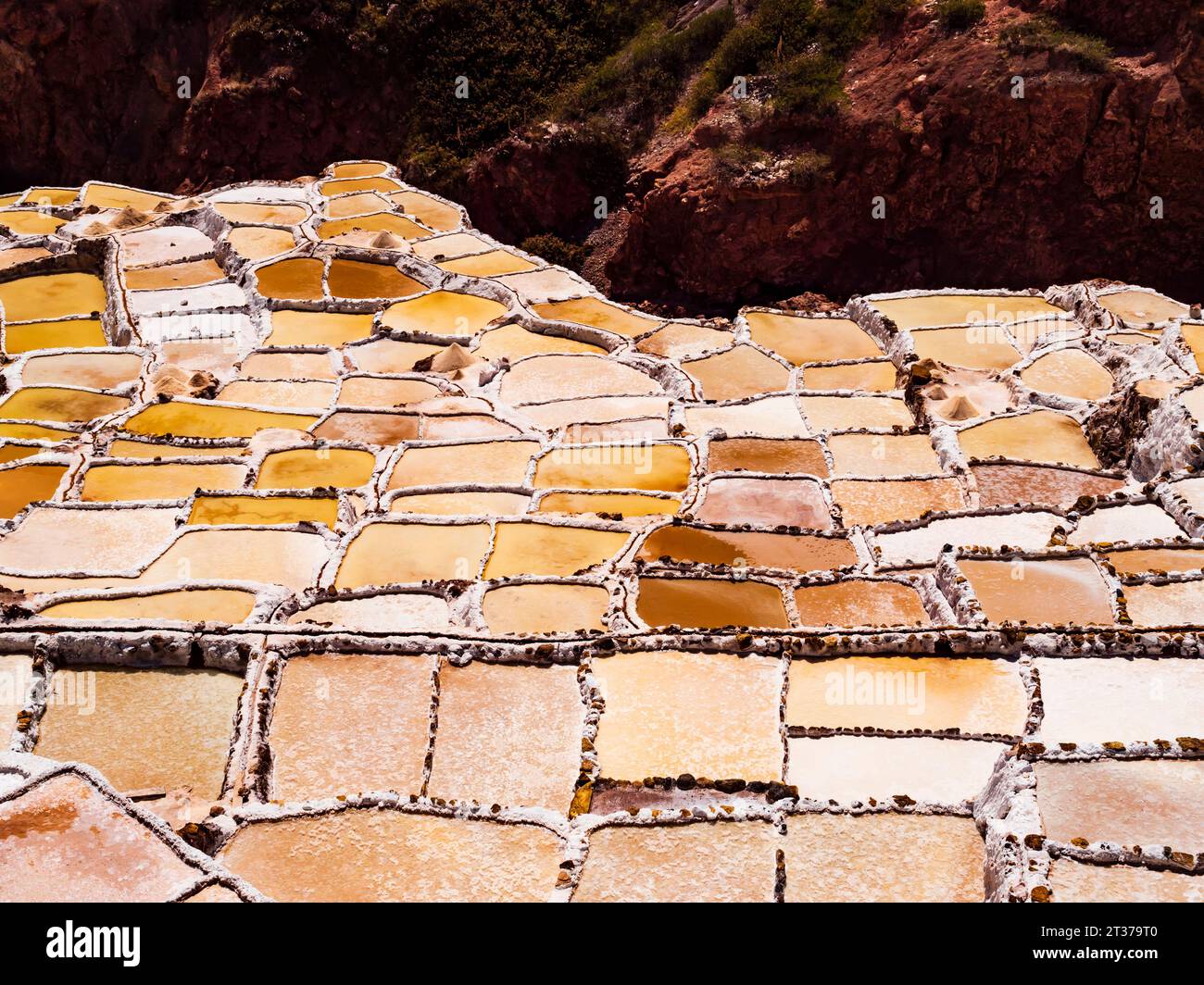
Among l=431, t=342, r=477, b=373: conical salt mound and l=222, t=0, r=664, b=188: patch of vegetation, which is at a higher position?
l=222, t=0, r=664, b=188: patch of vegetation

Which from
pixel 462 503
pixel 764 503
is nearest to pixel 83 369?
pixel 462 503

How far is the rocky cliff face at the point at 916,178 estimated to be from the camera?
20.2m

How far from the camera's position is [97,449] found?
1261 centimetres

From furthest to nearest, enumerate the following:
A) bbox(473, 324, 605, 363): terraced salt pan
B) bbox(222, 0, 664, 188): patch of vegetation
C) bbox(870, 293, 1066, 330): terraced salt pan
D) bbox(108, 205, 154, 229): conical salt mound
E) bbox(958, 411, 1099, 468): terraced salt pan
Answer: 1. bbox(222, 0, 664, 188): patch of vegetation
2. bbox(108, 205, 154, 229): conical salt mound
3. bbox(870, 293, 1066, 330): terraced salt pan
4. bbox(473, 324, 605, 363): terraced salt pan
5. bbox(958, 411, 1099, 468): terraced salt pan

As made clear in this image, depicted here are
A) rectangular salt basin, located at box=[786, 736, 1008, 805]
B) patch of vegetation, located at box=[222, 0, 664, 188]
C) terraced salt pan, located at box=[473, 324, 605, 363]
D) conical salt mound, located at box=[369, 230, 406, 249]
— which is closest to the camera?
rectangular salt basin, located at box=[786, 736, 1008, 805]

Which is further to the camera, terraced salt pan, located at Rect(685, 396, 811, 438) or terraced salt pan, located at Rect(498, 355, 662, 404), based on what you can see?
terraced salt pan, located at Rect(498, 355, 662, 404)

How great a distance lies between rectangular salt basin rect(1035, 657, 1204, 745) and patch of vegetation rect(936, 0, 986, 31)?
16896 mm

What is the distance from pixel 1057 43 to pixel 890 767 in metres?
17.2

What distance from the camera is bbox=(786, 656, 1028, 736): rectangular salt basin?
7.59 m

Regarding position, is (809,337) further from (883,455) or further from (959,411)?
(883,455)

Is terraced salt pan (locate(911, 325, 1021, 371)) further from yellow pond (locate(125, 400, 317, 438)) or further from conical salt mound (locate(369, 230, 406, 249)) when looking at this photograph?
conical salt mound (locate(369, 230, 406, 249))

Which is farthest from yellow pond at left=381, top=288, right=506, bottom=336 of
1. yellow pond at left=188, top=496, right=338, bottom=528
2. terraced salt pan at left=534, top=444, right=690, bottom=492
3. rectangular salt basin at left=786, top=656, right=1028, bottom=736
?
rectangular salt basin at left=786, top=656, right=1028, bottom=736

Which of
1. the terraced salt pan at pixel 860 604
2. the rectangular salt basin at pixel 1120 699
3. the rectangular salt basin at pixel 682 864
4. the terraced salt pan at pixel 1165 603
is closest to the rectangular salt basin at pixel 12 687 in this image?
the rectangular salt basin at pixel 682 864

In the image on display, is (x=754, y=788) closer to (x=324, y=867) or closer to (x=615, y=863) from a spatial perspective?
(x=615, y=863)
